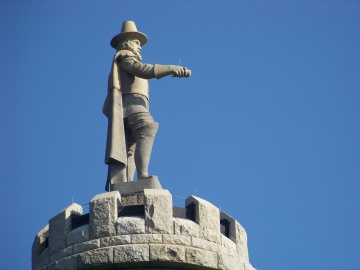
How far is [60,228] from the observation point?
59.7 feet

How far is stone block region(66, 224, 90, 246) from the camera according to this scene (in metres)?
17.7

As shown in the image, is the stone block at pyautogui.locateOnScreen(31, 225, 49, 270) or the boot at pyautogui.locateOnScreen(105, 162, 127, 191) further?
the boot at pyautogui.locateOnScreen(105, 162, 127, 191)

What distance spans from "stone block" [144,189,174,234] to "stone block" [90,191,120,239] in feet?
1.74

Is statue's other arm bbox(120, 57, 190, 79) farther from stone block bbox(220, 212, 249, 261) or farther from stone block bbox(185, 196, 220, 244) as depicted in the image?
stone block bbox(220, 212, 249, 261)

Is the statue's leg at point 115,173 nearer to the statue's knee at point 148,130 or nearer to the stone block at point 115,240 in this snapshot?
the statue's knee at point 148,130

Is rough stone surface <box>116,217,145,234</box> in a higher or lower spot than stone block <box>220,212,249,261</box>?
lower

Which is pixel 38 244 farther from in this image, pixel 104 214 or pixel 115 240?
pixel 115 240

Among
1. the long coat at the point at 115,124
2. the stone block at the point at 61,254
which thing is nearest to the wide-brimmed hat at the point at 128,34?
the long coat at the point at 115,124

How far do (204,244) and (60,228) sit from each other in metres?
2.47

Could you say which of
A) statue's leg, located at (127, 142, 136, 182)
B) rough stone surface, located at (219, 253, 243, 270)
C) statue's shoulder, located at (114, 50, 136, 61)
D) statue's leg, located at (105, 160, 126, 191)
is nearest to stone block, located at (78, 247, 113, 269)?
rough stone surface, located at (219, 253, 243, 270)

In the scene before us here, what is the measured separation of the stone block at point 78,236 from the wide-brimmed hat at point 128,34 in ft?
15.3

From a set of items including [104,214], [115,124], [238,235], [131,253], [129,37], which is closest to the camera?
[131,253]

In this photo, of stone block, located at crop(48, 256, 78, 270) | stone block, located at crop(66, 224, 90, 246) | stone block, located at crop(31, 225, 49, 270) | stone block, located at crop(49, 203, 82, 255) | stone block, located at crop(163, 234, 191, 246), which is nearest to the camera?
stone block, located at crop(163, 234, 191, 246)

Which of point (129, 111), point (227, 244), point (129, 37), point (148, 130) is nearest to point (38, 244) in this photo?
point (148, 130)
